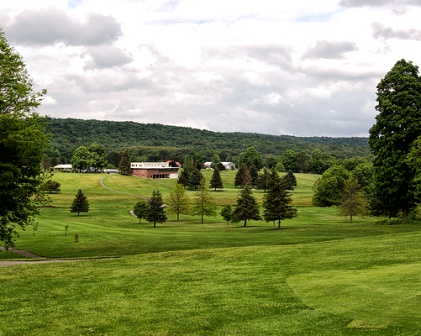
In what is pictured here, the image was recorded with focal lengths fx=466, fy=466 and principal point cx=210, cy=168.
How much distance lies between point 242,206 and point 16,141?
48007 millimetres

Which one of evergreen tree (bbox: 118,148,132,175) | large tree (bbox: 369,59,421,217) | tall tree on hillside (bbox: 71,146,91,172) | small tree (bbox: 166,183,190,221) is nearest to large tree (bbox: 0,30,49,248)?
large tree (bbox: 369,59,421,217)

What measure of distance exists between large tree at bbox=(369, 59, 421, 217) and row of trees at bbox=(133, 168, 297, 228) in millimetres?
15237

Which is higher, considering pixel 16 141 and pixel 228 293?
pixel 16 141

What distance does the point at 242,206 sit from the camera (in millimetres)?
68375

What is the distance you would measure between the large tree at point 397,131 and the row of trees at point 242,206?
1524 centimetres

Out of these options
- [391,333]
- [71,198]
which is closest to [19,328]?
[391,333]

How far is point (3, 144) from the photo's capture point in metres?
23.6

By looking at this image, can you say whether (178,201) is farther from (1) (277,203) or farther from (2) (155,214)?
(1) (277,203)

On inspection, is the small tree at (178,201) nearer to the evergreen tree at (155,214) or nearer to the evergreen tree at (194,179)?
the evergreen tree at (155,214)

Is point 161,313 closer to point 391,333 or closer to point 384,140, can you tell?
point 391,333

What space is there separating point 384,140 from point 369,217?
43.4 m

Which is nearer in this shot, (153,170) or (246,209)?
(246,209)

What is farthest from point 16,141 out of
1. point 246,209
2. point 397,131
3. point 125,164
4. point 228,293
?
point 125,164

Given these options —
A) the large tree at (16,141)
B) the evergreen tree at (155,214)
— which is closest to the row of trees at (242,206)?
the evergreen tree at (155,214)
